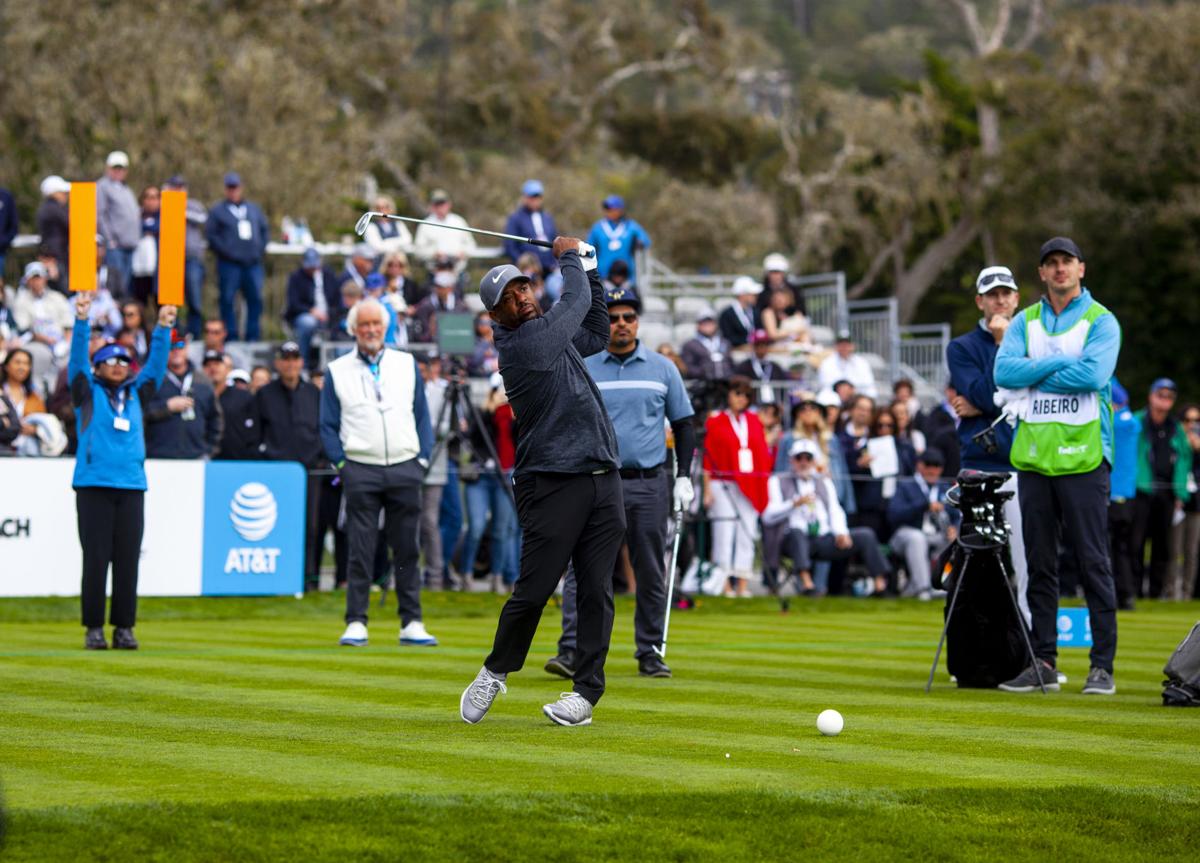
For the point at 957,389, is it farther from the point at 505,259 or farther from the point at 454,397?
the point at 505,259

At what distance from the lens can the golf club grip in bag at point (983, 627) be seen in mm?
11664

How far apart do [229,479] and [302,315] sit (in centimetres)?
586

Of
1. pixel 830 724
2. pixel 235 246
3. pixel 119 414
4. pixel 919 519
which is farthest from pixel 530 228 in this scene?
pixel 830 724

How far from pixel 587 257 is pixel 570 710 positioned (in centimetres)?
220

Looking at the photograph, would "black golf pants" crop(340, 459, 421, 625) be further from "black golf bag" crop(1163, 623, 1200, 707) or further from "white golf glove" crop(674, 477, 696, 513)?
"black golf bag" crop(1163, 623, 1200, 707)

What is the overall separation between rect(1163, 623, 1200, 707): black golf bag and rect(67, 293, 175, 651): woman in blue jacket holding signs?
7.05m

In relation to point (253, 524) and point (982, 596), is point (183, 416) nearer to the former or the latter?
point (253, 524)

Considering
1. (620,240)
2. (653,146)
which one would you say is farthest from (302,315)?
(653,146)

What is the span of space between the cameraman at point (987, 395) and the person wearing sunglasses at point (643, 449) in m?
1.71

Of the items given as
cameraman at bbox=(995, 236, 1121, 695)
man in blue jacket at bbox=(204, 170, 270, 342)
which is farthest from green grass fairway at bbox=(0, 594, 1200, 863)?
man in blue jacket at bbox=(204, 170, 270, 342)

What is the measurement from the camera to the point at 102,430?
13.6 metres

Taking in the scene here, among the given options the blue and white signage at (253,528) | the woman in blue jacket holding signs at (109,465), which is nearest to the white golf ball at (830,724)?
the woman in blue jacket holding signs at (109,465)

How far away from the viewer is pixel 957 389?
12.2 m

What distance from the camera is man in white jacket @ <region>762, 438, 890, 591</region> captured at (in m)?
21.1
